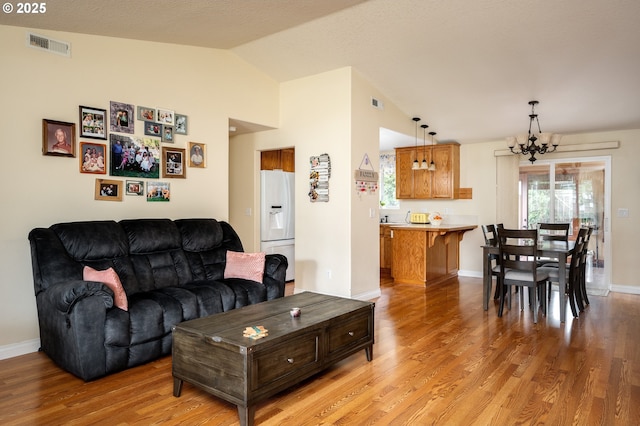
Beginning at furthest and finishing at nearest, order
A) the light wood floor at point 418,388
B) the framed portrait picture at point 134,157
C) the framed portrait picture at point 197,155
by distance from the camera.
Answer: the framed portrait picture at point 197,155, the framed portrait picture at point 134,157, the light wood floor at point 418,388

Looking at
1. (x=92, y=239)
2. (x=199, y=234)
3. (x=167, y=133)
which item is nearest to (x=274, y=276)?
(x=199, y=234)

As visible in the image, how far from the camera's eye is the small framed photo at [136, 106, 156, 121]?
13.8 ft

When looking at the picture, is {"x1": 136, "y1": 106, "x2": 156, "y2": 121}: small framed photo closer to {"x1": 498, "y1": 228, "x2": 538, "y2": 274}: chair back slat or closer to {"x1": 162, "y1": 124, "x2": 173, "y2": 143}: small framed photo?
{"x1": 162, "y1": 124, "x2": 173, "y2": 143}: small framed photo

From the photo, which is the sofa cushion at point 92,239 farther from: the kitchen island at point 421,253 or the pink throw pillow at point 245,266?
the kitchen island at point 421,253

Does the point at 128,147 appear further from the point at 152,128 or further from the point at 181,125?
the point at 181,125

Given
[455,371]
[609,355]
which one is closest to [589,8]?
[609,355]

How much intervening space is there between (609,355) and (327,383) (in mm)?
2296

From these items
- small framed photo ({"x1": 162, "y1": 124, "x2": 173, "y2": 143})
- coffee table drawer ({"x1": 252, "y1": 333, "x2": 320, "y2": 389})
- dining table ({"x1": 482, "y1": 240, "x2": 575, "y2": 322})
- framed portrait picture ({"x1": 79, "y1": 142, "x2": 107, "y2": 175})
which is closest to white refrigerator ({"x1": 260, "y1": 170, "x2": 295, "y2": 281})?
small framed photo ({"x1": 162, "y1": 124, "x2": 173, "y2": 143})

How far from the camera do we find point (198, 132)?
4.75 m

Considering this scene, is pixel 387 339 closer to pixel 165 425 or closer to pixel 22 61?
pixel 165 425

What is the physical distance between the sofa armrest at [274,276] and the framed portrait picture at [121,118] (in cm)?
184

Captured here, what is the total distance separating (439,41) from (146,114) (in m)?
3.00

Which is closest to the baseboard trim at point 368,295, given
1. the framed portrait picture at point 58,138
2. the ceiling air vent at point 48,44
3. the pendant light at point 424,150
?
the pendant light at point 424,150

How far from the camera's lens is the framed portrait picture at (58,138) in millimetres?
3553
